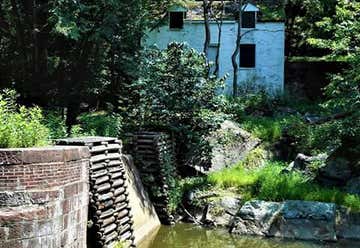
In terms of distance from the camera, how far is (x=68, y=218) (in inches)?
260

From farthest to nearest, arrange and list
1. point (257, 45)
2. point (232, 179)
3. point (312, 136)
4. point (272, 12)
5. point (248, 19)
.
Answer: point (272, 12) < point (257, 45) < point (248, 19) < point (312, 136) < point (232, 179)

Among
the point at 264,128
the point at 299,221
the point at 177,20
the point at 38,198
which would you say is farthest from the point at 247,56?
the point at 38,198

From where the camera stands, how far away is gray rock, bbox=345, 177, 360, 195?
1445cm

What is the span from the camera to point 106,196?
30.8 feet

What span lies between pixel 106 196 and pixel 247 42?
67.6ft

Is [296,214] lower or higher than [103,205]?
lower

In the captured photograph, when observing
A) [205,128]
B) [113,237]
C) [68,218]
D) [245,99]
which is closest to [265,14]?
[245,99]

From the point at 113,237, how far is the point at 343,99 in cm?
751

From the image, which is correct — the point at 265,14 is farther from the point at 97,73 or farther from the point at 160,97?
the point at 160,97

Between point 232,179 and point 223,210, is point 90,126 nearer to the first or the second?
point 223,210

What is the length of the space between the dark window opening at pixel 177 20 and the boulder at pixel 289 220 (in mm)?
16839

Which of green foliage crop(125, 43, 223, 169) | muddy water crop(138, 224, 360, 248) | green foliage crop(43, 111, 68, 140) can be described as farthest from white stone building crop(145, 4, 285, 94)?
green foliage crop(43, 111, 68, 140)

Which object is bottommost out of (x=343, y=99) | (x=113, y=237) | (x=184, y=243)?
(x=184, y=243)

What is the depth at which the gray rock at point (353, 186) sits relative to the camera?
47.4 feet
